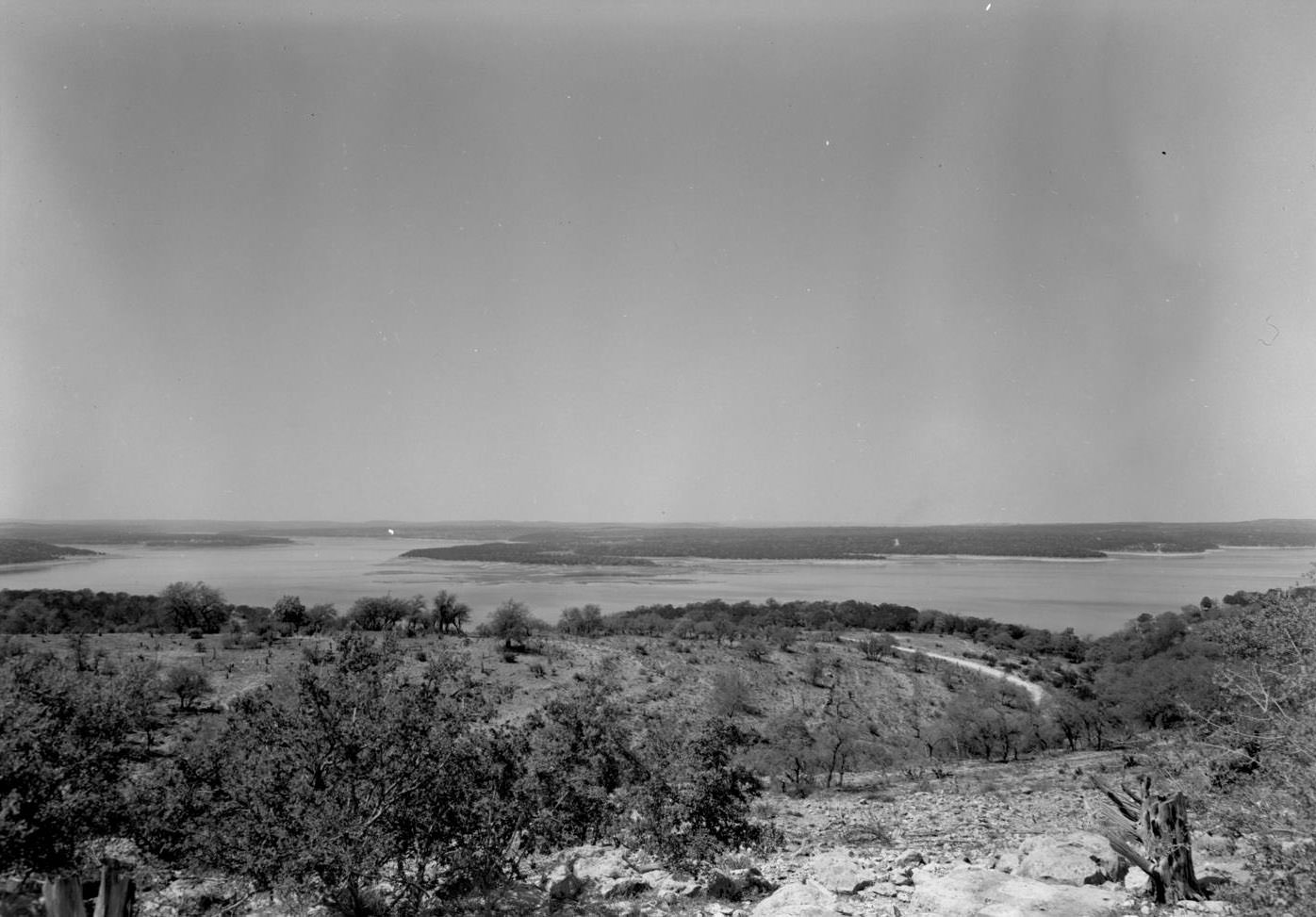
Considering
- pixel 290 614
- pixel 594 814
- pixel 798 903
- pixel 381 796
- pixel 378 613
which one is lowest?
pixel 378 613

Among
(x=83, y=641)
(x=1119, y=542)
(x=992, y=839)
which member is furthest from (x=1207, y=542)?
(x=83, y=641)

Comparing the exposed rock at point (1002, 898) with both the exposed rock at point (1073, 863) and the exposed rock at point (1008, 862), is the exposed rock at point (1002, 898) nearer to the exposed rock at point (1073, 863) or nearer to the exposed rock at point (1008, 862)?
the exposed rock at point (1073, 863)

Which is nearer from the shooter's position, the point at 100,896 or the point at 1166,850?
the point at 100,896

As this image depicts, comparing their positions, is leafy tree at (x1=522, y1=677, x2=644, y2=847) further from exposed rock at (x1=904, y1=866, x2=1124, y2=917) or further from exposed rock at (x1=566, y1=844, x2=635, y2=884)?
exposed rock at (x1=904, y1=866, x2=1124, y2=917)

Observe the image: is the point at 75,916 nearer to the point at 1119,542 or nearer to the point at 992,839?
the point at 992,839

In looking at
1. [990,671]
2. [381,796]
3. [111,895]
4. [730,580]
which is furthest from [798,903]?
[730,580]

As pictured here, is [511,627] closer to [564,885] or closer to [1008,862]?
[564,885]
